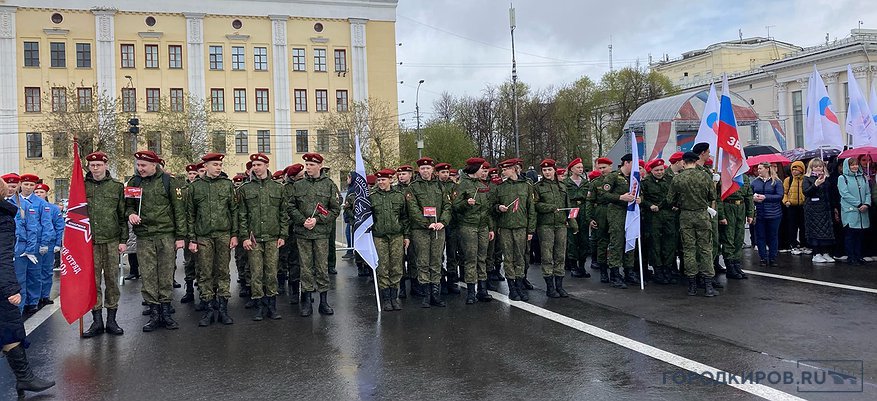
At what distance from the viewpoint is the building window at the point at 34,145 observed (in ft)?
159

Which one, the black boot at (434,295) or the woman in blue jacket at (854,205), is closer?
the black boot at (434,295)

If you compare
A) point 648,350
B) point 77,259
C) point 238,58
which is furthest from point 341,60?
point 648,350

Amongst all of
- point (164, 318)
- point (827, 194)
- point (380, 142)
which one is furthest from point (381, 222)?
point (380, 142)

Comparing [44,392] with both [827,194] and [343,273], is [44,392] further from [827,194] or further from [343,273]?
[827,194]

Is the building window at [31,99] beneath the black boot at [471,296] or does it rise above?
above

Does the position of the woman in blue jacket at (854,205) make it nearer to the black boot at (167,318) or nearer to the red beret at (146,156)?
the black boot at (167,318)

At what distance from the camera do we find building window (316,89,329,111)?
5416cm

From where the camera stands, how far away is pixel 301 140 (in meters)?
54.0

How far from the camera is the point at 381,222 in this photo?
9.70m

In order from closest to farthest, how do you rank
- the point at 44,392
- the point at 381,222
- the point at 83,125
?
the point at 44,392, the point at 381,222, the point at 83,125

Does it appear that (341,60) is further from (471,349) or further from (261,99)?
(471,349)

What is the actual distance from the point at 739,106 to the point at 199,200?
23268 millimetres

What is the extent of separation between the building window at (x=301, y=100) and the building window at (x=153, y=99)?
10.1m

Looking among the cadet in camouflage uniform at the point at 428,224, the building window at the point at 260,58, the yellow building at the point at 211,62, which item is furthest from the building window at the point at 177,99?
the cadet in camouflage uniform at the point at 428,224
